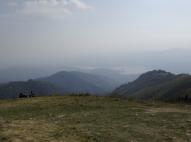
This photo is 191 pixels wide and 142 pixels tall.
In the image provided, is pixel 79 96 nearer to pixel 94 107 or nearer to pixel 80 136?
pixel 94 107

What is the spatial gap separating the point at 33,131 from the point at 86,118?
3.84 meters

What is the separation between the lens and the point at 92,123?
15852 mm

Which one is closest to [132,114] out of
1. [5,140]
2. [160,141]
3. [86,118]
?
[86,118]

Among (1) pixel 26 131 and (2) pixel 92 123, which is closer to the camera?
(1) pixel 26 131

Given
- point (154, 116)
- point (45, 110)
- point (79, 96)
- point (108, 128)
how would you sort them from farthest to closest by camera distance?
1. point (79, 96)
2. point (45, 110)
3. point (154, 116)
4. point (108, 128)

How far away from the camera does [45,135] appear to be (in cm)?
1330

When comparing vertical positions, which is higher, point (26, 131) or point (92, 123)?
point (92, 123)

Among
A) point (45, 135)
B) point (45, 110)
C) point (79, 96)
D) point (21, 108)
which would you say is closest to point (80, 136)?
point (45, 135)

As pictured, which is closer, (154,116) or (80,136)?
(80,136)

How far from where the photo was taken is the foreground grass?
13203mm

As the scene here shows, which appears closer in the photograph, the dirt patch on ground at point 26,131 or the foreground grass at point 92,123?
the dirt patch on ground at point 26,131

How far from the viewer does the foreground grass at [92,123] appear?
1320 cm

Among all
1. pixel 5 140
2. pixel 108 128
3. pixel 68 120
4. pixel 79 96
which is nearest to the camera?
pixel 5 140

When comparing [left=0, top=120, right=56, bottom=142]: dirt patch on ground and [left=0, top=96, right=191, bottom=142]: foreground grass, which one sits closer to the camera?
[left=0, top=120, right=56, bottom=142]: dirt patch on ground
